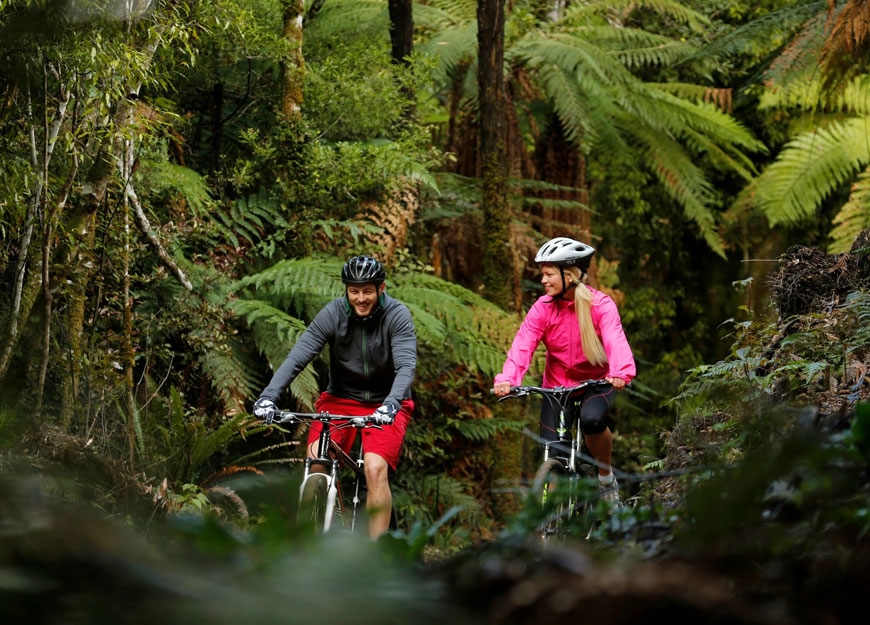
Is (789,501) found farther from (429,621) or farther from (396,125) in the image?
(396,125)

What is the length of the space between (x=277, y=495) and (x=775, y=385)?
359 centimetres

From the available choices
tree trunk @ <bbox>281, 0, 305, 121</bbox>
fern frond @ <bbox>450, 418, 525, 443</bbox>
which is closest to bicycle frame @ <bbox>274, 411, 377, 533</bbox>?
fern frond @ <bbox>450, 418, 525, 443</bbox>

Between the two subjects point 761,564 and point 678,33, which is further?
point 678,33

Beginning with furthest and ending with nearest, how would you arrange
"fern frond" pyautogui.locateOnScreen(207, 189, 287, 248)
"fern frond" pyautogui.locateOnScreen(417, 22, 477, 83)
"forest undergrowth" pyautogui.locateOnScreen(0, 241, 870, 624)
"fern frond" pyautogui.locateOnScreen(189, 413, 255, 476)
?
1. "fern frond" pyautogui.locateOnScreen(417, 22, 477, 83)
2. "fern frond" pyautogui.locateOnScreen(207, 189, 287, 248)
3. "fern frond" pyautogui.locateOnScreen(189, 413, 255, 476)
4. "forest undergrowth" pyautogui.locateOnScreen(0, 241, 870, 624)

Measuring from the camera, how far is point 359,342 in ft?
18.4

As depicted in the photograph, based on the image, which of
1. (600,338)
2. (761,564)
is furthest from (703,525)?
(600,338)

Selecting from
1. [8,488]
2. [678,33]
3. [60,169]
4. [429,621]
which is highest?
[678,33]

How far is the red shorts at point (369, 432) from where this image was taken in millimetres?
5445

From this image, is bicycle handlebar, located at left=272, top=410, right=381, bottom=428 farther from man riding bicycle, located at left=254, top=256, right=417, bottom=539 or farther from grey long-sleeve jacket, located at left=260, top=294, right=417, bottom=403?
grey long-sleeve jacket, located at left=260, top=294, right=417, bottom=403

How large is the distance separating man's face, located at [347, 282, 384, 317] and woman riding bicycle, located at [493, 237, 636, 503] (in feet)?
2.95

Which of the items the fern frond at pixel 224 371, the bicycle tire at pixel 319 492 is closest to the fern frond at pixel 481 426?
the fern frond at pixel 224 371

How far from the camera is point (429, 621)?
41.3 inches

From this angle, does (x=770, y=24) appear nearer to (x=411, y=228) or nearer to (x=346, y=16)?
(x=411, y=228)

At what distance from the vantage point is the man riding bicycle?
541 cm
